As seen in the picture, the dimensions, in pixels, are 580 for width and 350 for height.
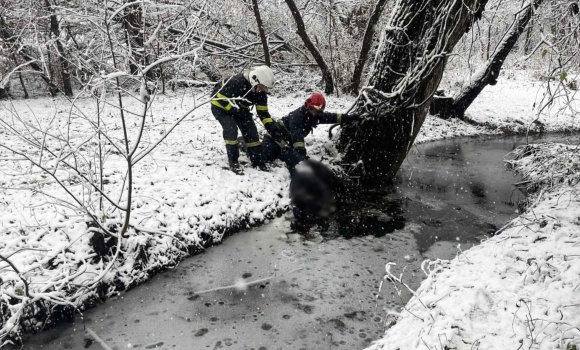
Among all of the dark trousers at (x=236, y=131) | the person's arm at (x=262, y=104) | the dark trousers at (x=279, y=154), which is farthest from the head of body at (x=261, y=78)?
the dark trousers at (x=279, y=154)

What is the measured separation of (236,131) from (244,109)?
16.0 inches

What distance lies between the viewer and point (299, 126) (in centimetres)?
623

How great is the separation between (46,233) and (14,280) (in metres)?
0.65

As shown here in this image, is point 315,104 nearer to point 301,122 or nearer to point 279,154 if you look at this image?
point 301,122

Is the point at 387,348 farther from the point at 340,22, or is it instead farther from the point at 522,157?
the point at 340,22

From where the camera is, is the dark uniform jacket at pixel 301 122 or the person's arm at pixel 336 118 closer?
the dark uniform jacket at pixel 301 122

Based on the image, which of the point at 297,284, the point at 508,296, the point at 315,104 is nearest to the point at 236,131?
the point at 315,104

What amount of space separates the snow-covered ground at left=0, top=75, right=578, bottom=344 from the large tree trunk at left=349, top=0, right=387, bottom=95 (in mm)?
4997

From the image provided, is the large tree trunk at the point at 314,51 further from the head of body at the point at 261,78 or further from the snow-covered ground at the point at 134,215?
the head of body at the point at 261,78

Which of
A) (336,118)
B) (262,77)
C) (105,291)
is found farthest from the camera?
(336,118)

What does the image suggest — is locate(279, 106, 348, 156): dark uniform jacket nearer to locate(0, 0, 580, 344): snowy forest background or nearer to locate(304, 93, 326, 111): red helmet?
locate(304, 93, 326, 111): red helmet

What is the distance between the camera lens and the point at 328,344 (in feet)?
11.1

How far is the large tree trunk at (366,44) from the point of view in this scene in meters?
11.3

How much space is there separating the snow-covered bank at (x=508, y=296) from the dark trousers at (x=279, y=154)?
9.34 feet
